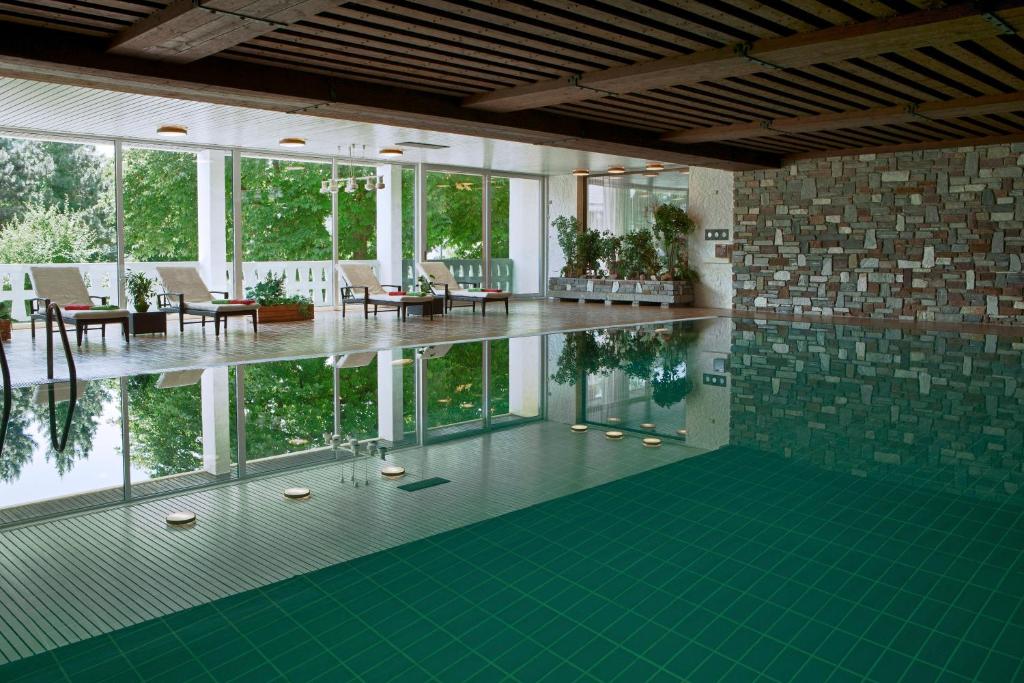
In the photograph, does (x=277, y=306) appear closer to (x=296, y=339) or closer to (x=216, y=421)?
(x=296, y=339)

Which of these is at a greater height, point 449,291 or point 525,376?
point 449,291

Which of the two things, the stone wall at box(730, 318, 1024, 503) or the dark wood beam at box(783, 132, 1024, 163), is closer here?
the stone wall at box(730, 318, 1024, 503)

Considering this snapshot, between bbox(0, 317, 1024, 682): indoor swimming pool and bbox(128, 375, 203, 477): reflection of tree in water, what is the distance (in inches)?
1.2

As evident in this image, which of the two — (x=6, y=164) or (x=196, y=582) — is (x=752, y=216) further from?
(x=196, y=582)

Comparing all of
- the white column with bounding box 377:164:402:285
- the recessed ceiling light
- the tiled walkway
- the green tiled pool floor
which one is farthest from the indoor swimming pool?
the white column with bounding box 377:164:402:285

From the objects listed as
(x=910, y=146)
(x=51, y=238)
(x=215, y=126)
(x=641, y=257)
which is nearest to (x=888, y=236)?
(x=910, y=146)

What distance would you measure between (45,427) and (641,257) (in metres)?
12.7

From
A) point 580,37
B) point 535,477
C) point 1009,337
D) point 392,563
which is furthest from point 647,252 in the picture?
point 392,563

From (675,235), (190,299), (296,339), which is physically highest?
(675,235)

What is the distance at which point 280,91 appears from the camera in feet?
24.9

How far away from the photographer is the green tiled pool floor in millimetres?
2496

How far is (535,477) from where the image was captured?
15.1 ft

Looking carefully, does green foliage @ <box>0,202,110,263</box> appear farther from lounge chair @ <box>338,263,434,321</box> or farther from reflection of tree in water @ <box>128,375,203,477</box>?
reflection of tree in water @ <box>128,375,203,477</box>

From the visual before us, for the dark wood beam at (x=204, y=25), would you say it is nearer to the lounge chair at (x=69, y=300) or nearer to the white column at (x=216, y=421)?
the white column at (x=216, y=421)
